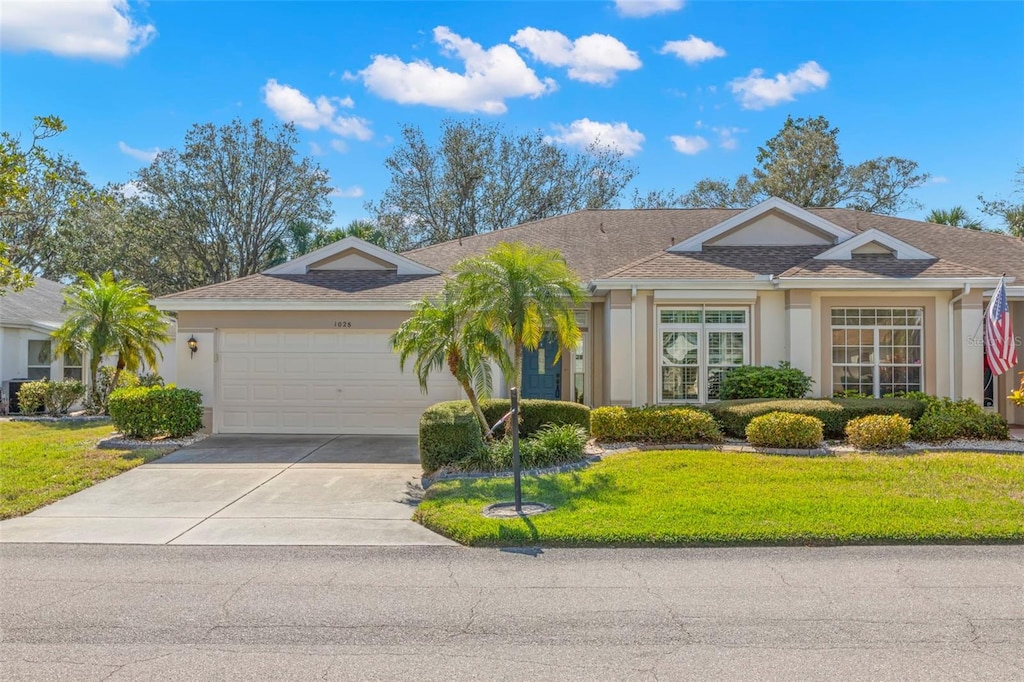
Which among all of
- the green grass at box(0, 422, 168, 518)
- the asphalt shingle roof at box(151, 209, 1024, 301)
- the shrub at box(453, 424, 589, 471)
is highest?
the asphalt shingle roof at box(151, 209, 1024, 301)

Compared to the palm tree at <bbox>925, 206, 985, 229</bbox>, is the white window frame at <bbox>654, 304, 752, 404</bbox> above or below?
below

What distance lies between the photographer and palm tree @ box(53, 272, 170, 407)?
15758 millimetres

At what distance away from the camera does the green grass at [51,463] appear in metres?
8.73

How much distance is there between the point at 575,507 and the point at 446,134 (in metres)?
28.6

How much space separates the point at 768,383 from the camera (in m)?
12.5

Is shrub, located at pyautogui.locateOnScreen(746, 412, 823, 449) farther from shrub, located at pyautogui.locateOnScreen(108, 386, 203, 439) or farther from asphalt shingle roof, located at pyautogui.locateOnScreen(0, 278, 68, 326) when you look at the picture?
asphalt shingle roof, located at pyautogui.locateOnScreen(0, 278, 68, 326)

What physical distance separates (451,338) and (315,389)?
482 centimetres

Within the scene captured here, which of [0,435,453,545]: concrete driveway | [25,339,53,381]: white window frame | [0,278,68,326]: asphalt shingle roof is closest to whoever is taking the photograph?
[0,435,453,545]: concrete driveway

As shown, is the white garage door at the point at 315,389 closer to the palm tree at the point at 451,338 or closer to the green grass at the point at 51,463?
the green grass at the point at 51,463

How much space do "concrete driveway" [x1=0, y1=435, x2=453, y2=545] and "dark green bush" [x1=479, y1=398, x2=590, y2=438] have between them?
5.44 feet

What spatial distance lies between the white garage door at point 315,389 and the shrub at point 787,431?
6.25 metres

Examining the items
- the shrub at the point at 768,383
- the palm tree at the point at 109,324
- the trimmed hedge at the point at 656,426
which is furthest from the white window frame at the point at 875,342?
the palm tree at the point at 109,324

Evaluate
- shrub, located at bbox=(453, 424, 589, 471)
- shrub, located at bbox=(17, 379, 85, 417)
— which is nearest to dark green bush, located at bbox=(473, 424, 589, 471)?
shrub, located at bbox=(453, 424, 589, 471)

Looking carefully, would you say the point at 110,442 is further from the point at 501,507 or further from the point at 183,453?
the point at 501,507
